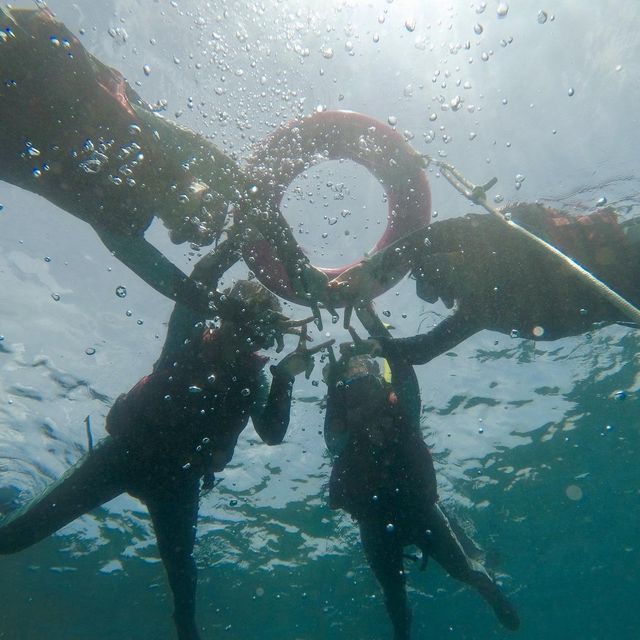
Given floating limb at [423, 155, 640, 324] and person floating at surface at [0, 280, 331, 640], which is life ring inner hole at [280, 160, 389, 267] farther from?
person floating at surface at [0, 280, 331, 640]

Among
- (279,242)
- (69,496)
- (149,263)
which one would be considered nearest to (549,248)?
(279,242)

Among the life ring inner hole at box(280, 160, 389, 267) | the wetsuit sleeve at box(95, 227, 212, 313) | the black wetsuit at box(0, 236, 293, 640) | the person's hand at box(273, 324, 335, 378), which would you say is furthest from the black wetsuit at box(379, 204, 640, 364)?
the wetsuit sleeve at box(95, 227, 212, 313)

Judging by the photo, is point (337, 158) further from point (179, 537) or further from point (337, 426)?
point (179, 537)

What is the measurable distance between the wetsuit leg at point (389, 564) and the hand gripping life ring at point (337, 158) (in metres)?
4.58

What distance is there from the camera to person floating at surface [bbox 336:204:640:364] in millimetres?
4781

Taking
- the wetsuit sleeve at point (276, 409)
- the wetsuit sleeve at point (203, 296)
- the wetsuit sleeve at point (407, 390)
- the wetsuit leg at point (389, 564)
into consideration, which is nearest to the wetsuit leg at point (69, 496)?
the wetsuit sleeve at point (203, 296)

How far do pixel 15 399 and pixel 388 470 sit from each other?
10237mm

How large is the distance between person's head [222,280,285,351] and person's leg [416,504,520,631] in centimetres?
415

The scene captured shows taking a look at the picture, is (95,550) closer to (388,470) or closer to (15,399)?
Answer: (15,399)

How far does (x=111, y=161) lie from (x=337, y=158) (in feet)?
8.77

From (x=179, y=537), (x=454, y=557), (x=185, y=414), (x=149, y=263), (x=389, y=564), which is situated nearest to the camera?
(x=149, y=263)

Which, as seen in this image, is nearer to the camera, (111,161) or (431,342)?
(111,161)

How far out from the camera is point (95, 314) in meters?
9.63

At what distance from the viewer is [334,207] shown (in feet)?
20.4
